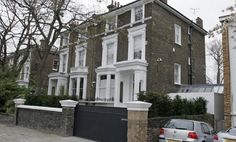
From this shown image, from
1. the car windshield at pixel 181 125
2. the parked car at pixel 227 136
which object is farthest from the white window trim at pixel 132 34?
the parked car at pixel 227 136

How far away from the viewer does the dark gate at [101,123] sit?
11.5m

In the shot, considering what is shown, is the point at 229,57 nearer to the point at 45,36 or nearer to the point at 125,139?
the point at 125,139

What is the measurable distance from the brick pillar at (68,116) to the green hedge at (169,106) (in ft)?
12.1

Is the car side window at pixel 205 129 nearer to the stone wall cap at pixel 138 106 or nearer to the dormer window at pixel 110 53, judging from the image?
the stone wall cap at pixel 138 106

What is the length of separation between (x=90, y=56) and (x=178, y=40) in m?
8.81

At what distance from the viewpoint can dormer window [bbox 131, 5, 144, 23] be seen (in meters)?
22.5

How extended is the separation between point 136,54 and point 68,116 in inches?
397

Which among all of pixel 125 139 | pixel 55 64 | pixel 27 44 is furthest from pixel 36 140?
pixel 55 64

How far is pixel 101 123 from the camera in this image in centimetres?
1258

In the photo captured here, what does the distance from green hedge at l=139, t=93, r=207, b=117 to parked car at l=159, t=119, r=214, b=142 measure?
1.87 metres

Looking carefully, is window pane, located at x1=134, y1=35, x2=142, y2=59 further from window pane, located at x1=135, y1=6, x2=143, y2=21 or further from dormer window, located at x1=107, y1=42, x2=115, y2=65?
dormer window, located at x1=107, y1=42, x2=115, y2=65

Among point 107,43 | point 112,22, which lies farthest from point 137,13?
point 107,43

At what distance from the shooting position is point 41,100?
19797 mm

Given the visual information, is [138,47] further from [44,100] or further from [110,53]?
[44,100]
